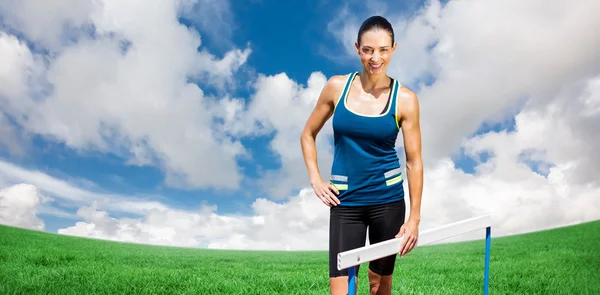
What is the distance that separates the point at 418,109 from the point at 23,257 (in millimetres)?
7213

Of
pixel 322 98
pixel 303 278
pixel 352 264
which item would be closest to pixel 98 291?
pixel 303 278

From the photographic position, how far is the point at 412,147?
9.77 ft

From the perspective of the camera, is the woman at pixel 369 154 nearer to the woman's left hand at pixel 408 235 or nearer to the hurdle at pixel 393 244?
the woman's left hand at pixel 408 235

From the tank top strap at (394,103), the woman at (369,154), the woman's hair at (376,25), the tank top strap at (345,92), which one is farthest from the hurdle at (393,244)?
the woman's hair at (376,25)

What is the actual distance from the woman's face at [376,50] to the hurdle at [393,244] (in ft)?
3.40

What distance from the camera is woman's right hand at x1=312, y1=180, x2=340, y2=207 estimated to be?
2945mm

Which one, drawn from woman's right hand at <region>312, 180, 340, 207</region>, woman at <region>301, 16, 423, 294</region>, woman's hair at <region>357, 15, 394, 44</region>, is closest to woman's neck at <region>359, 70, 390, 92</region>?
woman at <region>301, 16, 423, 294</region>

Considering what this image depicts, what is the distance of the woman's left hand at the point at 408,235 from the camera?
8.77ft

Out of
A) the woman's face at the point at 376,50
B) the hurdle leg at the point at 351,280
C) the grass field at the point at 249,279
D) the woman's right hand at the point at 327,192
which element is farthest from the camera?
the grass field at the point at 249,279

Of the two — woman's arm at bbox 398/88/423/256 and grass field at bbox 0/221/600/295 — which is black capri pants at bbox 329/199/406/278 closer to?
woman's arm at bbox 398/88/423/256

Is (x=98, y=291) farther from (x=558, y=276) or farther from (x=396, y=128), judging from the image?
(x=558, y=276)

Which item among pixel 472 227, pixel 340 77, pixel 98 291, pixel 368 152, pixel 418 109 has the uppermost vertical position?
pixel 340 77

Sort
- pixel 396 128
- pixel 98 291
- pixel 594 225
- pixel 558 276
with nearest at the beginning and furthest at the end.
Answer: pixel 396 128, pixel 98 291, pixel 558 276, pixel 594 225

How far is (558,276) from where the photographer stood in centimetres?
732
